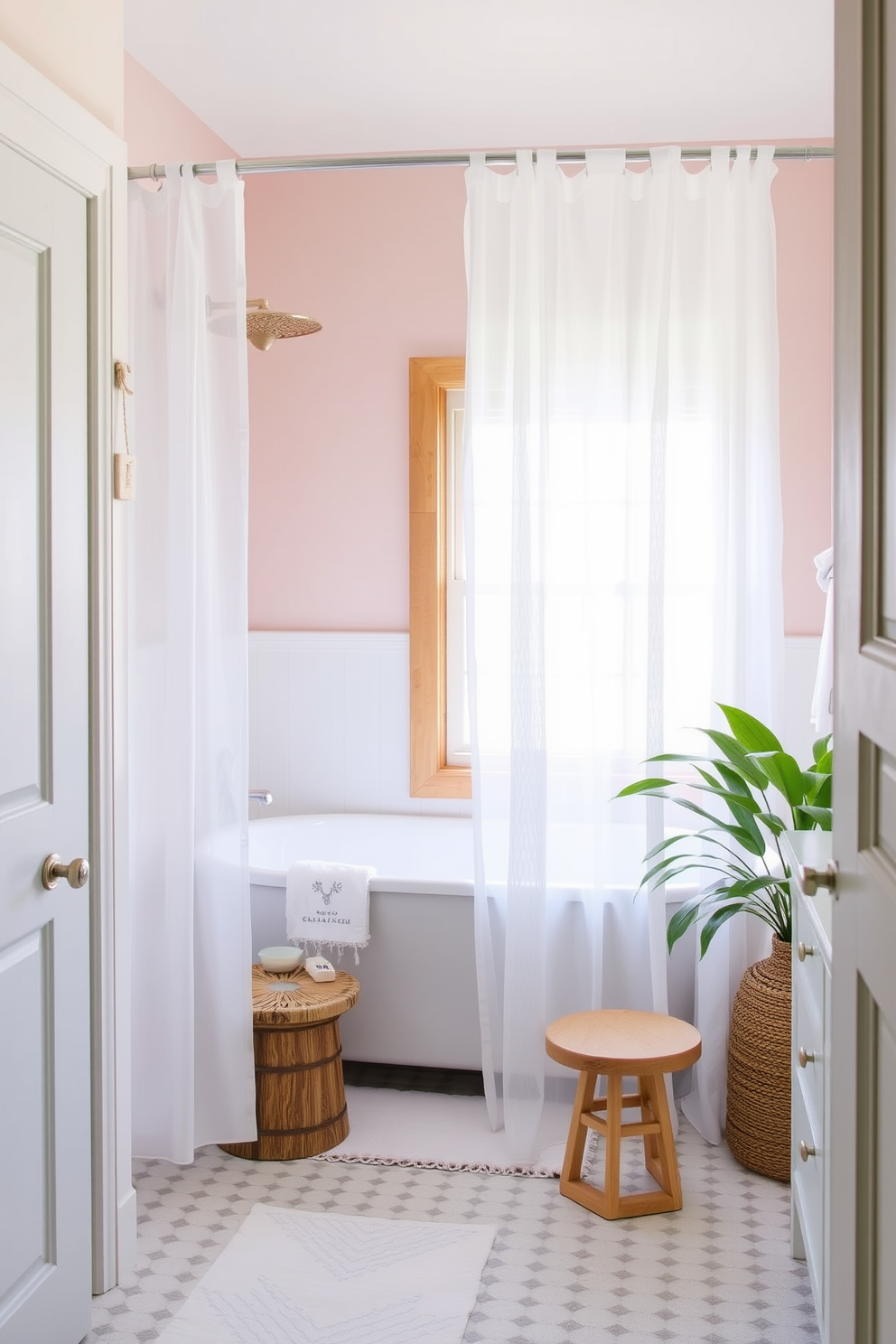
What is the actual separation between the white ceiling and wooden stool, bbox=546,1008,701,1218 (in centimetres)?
252

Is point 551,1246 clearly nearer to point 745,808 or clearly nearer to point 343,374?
point 745,808

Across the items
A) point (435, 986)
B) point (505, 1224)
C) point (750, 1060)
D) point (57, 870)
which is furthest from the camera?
point (435, 986)

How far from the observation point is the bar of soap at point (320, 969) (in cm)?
319

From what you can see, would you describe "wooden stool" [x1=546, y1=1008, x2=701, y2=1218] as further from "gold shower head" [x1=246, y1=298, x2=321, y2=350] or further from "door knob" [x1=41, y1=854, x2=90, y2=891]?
"gold shower head" [x1=246, y1=298, x2=321, y2=350]

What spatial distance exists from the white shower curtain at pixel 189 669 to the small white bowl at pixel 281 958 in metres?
0.29

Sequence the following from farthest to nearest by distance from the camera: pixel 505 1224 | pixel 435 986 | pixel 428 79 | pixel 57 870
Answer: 1. pixel 428 79
2. pixel 435 986
3. pixel 505 1224
4. pixel 57 870

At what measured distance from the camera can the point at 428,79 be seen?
142 inches

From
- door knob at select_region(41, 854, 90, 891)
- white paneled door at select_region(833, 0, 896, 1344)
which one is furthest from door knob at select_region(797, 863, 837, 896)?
door knob at select_region(41, 854, 90, 891)

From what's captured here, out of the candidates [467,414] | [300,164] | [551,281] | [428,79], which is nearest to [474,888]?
[467,414]

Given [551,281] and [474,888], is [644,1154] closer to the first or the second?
[474,888]

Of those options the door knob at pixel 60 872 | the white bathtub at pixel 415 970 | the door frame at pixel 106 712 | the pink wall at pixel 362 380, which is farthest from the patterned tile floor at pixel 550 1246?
the pink wall at pixel 362 380

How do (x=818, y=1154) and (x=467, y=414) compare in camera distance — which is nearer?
(x=818, y=1154)

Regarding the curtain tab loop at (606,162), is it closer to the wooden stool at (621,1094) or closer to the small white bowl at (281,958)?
the wooden stool at (621,1094)

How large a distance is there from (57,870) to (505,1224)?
128 centimetres
